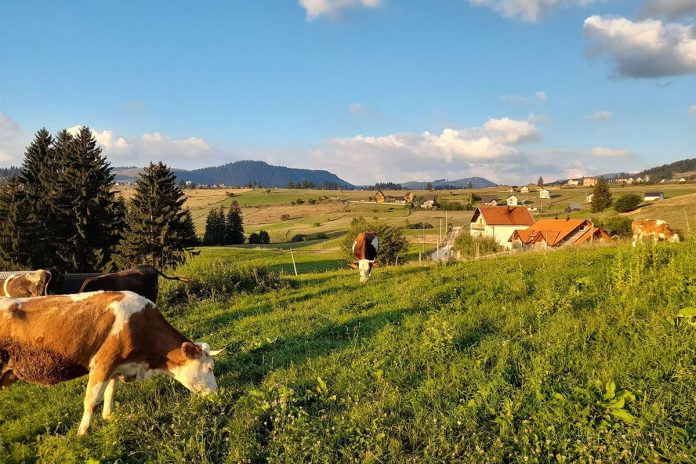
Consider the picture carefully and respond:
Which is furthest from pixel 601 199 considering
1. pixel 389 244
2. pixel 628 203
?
pixel 389 244

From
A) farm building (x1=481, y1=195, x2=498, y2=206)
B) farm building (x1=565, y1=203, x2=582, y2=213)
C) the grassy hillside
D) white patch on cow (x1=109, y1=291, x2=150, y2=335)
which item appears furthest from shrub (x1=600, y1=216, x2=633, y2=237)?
farm building (x1=481, y1=195, x2=498, y2=206)

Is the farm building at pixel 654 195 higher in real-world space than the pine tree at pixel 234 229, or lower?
higher

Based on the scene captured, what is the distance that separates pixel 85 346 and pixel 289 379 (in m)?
2.79

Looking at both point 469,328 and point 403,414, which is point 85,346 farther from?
point 469,328

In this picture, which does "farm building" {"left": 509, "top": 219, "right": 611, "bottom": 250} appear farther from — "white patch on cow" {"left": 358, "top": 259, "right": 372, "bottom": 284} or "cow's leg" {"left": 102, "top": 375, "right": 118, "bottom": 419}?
"cow's leg" {"left": 102, "top": 375, "right": 118, "bottom": 419}

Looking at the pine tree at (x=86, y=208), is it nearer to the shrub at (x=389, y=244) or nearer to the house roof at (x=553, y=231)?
the shrub at (x=389, y=244)

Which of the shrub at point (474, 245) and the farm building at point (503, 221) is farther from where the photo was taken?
the farm building at point (503, 221)

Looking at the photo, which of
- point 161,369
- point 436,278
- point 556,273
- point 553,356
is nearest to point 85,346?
point 161,369

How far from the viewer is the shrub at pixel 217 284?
13.8 metres

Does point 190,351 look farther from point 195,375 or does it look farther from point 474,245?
point 474,245

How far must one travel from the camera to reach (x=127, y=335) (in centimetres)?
548

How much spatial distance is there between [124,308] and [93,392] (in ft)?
3.62

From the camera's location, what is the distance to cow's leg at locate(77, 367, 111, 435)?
5277 millimetres

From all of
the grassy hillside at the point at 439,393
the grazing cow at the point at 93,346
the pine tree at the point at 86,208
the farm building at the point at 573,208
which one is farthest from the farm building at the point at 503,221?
the grazing cow at the point at 93,346
